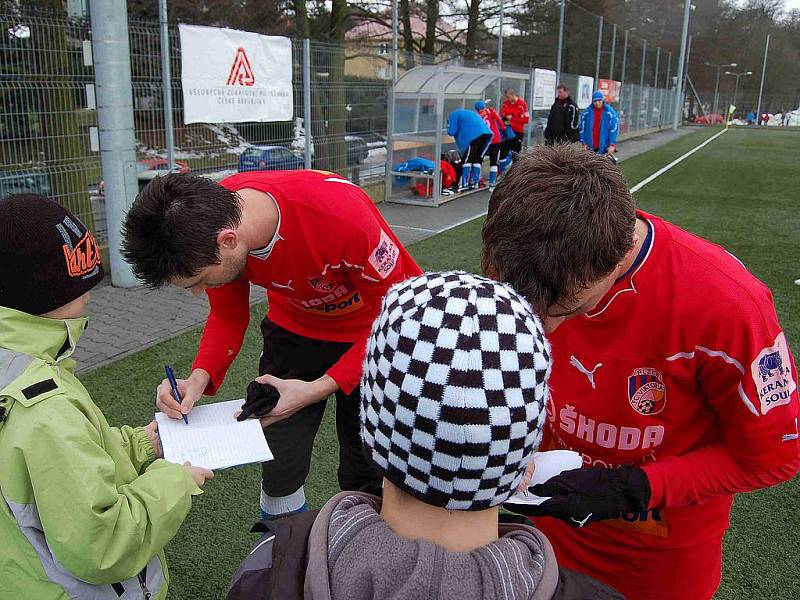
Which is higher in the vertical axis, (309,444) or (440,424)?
(440,424)

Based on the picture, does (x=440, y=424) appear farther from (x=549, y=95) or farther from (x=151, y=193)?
(x=549, y=95)

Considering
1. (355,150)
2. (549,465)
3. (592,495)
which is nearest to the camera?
(592,495)

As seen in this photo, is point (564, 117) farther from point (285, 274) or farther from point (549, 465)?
point (549, 465)

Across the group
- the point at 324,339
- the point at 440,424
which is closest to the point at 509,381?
the point at 440,424

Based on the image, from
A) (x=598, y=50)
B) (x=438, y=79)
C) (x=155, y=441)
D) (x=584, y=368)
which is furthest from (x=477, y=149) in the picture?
(x=598, y=50)

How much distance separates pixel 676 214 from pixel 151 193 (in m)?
10.8

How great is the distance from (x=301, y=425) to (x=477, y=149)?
10.2 meters

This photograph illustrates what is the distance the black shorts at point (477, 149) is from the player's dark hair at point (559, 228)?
34.9 feet

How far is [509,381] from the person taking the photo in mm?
960

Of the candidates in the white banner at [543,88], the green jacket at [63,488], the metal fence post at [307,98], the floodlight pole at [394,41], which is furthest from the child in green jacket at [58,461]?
the white banner at [543,88]

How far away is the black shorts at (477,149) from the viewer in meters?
11.8

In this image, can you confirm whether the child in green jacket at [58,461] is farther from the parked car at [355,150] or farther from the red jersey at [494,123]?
the red jersey at [494,123]

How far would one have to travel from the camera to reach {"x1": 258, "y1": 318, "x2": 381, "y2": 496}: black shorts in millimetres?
2535

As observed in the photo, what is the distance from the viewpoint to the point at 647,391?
156 cm
